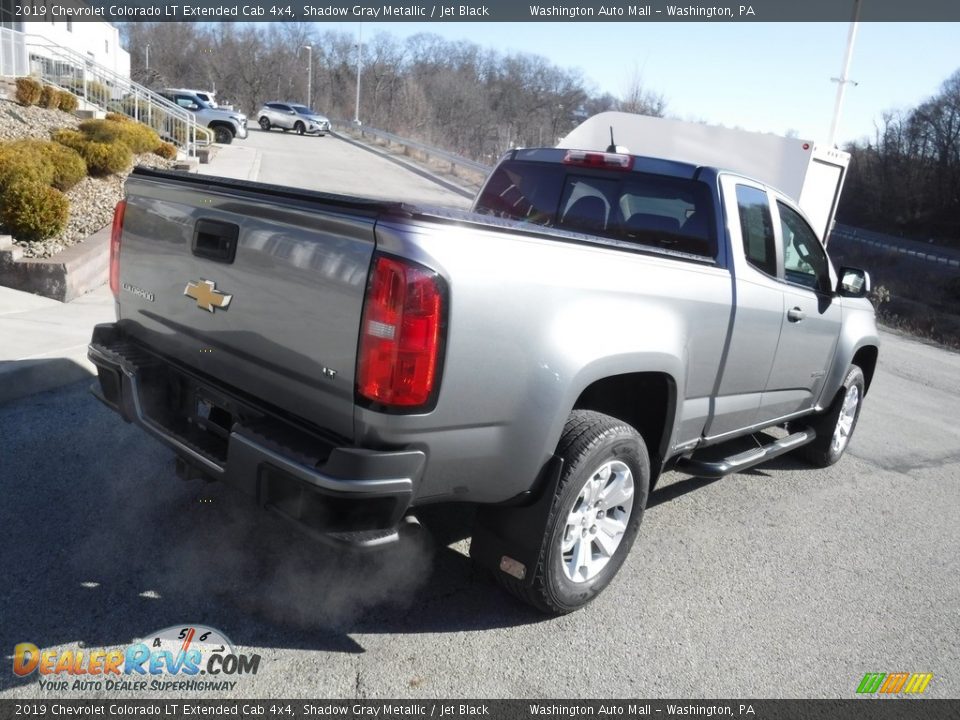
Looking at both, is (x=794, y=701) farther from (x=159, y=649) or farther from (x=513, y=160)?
(x=513, y=160)

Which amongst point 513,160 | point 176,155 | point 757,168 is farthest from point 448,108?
point 513,160

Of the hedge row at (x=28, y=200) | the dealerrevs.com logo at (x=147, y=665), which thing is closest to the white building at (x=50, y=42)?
the hedge row at (x=28, y=200)

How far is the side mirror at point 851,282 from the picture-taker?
17.3ft

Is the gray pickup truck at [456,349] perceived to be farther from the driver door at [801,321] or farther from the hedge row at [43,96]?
the hedge row at [43,96]

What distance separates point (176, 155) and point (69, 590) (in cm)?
1604

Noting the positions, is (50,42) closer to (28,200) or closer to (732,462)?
(28,200)

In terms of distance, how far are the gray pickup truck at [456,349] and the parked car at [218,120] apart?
91.6 ft

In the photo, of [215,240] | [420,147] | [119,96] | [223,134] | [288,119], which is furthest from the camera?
[288,119]

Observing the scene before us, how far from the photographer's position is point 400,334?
2.57m

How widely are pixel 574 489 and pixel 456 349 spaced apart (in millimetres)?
906

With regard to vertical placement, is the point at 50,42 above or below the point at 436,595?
above

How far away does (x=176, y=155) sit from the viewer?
17.4 m

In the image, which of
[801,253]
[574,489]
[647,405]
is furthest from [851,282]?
[574,489]

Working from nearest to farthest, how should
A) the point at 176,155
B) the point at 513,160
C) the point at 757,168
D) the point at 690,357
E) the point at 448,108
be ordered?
the point at 690,357 < the point at 513,160 < the point at 757,168 < the point at 176,155 < the point at 448,108
